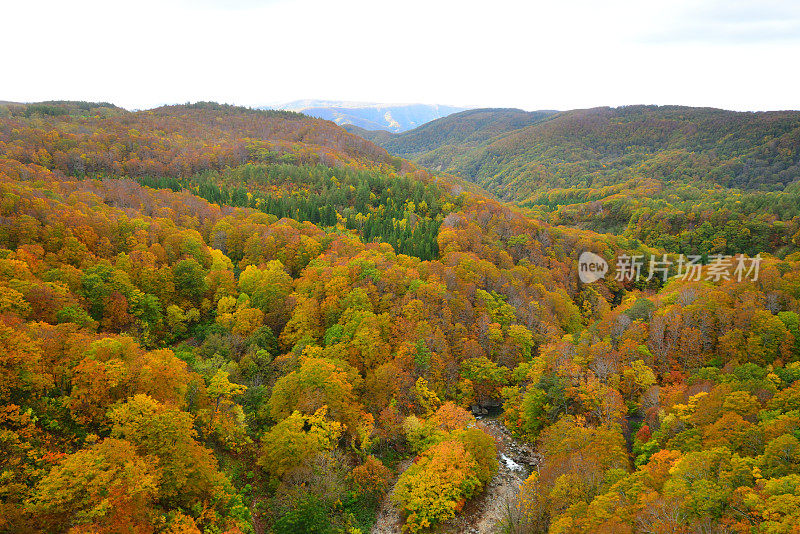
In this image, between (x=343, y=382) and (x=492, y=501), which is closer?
(x=492, y=501)

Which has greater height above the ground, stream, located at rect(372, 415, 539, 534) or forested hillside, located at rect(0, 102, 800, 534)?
forested hillside, located at rect(0, 102, 800, 534)

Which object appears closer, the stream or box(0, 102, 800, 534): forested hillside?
box(0, 102, 800, 534): forested hillside

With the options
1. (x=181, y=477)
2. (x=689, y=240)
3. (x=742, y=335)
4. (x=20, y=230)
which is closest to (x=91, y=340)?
(x=181, y=477)

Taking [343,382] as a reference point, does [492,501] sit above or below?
below

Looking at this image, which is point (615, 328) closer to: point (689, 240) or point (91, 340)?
point (91, 340)
